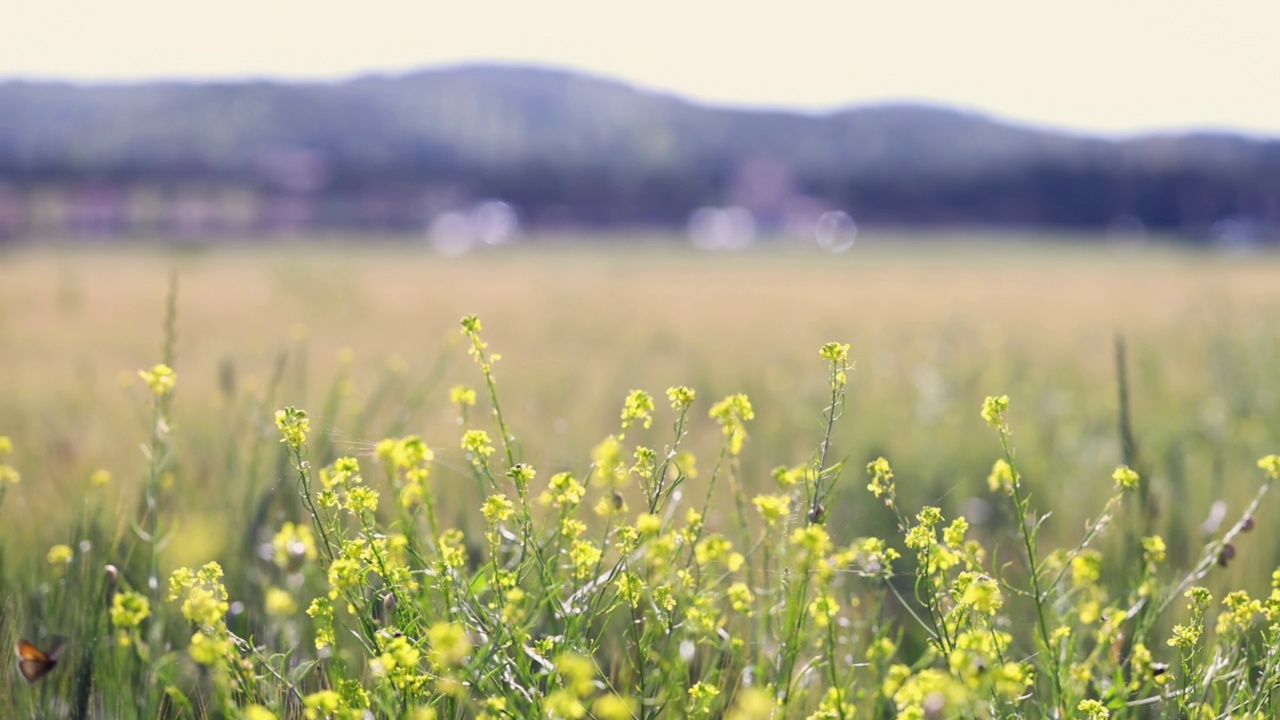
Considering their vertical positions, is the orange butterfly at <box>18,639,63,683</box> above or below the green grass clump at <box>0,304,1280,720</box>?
below

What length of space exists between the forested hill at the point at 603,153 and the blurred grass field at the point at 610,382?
78547 mm

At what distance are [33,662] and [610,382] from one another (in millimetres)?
4022

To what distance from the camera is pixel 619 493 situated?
1816 millimetres

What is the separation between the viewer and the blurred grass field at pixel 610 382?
3.15m

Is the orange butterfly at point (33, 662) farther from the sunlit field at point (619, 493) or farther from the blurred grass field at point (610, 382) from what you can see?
the blurred grass field at point (610, 382)

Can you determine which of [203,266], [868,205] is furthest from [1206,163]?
[203,266]

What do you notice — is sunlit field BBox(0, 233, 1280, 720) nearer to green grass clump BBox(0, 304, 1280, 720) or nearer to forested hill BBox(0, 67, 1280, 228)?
green grass clump BBox(0, 304, 1280, 720)

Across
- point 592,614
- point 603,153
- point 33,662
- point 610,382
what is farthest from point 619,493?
point 603,153

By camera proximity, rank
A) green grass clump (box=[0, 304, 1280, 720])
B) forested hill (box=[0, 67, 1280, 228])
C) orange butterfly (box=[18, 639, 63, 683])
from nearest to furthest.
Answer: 1. green grass clump (box=[0, 304, 1280, 720])
2. orange butterfly (box=[18, 639, 63, 683])
3. forested hill (box=[0, 67, 1280, 228])

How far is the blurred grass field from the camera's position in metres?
3.15

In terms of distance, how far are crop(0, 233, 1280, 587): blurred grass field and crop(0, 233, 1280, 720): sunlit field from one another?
31 mm

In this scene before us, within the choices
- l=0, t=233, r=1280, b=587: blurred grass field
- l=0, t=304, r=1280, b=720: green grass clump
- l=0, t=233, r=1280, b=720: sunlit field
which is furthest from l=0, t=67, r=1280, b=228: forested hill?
l=0, t=304, r=1280, b=720: green grass clump

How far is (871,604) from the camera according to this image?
2.37m

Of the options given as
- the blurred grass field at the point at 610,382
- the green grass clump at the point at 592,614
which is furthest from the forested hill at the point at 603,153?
the green grass clump at the point at 592,614
